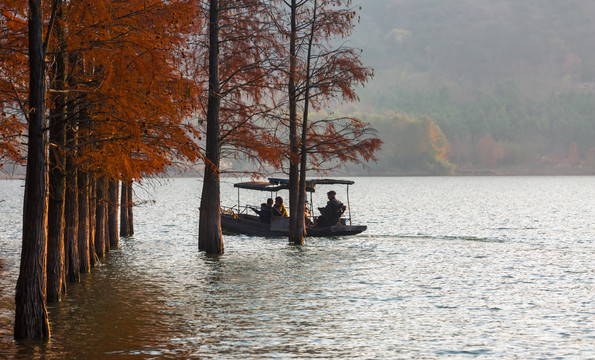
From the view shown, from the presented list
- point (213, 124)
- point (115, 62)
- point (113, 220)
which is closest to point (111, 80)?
point (115, 62)

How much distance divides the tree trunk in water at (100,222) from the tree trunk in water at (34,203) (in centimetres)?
1186

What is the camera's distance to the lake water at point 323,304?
46.0ft

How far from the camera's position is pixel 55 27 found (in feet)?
51.7

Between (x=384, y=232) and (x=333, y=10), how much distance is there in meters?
18.7

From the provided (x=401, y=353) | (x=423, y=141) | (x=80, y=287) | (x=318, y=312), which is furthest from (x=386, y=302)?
(x=423, y=141)

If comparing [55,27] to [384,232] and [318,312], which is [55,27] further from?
[384,232]

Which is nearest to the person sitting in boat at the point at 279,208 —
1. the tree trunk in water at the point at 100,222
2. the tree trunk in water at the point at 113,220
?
the tree trunk in water at the point at 113,220

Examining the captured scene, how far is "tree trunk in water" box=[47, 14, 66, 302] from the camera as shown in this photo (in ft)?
53.6

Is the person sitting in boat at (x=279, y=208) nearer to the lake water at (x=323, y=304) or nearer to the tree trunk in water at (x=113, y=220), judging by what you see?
the lake water at (x=323, y=304)

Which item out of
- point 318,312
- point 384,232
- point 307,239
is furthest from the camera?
point 384,232

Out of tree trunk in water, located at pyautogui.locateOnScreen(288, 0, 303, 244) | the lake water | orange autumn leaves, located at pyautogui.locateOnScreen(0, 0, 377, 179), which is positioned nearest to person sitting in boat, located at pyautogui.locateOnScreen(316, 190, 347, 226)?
the lake water

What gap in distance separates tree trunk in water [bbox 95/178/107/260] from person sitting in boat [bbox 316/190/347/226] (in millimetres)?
13397

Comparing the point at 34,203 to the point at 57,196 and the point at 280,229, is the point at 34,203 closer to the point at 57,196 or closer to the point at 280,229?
the point at 57,196

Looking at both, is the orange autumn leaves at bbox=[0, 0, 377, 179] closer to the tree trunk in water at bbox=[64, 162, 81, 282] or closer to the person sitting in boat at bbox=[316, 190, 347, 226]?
the tree trunk in water at bbox=[64, 162, 81, 282]
